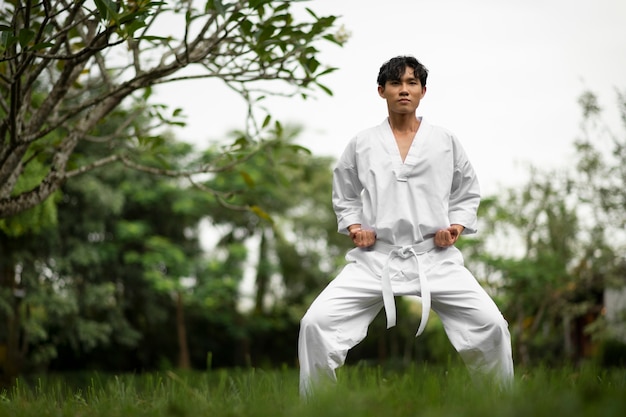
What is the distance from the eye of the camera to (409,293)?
3.41 meters

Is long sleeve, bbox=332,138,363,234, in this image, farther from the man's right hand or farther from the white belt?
the white belt

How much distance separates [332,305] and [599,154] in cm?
1171

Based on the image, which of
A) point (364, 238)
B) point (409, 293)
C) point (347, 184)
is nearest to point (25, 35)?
point (347, 184)

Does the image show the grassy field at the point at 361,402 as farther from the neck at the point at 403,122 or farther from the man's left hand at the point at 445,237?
the neck at the point at 403,122

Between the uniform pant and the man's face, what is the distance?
29.6 inches

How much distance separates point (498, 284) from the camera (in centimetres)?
1828

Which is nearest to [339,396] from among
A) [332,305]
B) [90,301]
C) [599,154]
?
[332,305]

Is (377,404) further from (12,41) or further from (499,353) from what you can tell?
(12,41)

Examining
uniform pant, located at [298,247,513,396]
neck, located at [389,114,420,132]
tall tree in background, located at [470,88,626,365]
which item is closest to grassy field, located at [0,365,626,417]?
uniform pant, located at [298,247,513,396]

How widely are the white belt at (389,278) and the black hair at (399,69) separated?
84 cm

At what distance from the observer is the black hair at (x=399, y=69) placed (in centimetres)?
361

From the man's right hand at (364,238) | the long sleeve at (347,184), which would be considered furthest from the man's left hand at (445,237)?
the long sleeve at (347,184)

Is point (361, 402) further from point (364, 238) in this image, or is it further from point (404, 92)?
point (404, 92)

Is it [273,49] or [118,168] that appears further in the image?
[118,168]
